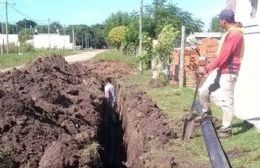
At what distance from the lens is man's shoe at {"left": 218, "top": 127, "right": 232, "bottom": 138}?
27.6 ft

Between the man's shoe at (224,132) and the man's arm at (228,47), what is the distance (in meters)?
1.01

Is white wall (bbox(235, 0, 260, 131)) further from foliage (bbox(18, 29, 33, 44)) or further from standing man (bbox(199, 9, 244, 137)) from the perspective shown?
foliage (bbox(18, 29, 33, 44))

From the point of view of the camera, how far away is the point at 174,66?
66.6 feet

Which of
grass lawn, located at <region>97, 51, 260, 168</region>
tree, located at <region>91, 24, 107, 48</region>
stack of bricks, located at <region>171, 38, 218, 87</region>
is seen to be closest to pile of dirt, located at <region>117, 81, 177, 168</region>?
A: grass lawn, located at <region>97, 51, 260, 168</region>

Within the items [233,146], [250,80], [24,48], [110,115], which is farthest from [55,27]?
[233,146]

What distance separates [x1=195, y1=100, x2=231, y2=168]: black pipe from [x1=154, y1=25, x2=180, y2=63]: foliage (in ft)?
39.4

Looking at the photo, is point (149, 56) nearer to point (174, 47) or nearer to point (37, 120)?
point (174, 47)

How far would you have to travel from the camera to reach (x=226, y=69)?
8406mm

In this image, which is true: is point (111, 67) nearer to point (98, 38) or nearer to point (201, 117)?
point (201, 117)

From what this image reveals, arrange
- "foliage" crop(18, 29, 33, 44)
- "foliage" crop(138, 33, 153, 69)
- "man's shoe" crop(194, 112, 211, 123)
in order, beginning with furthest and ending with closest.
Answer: "foliage" crop(18, 29, 33, 44)
"foliage" crop(138, 33, 153, 69)
"man's shoe" crop(194, 112, 211, 123)

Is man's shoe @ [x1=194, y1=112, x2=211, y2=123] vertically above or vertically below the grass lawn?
above

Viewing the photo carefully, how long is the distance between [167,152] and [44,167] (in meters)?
2.28

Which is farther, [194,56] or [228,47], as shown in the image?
[194,56]

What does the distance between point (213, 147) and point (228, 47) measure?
8.73ft
